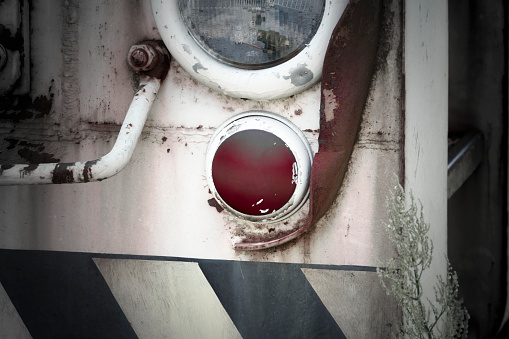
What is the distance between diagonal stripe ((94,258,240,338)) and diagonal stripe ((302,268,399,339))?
0.66ft

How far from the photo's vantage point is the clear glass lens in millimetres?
947

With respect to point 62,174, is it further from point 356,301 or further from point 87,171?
point 356,301

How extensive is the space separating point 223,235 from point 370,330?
1.13ft

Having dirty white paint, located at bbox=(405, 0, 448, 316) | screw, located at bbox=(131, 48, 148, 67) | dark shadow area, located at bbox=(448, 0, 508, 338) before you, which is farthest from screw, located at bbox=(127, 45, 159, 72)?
dark shadow area, located at bbox=(448, 0, 508, 338)

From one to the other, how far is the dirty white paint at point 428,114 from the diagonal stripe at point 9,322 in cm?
85

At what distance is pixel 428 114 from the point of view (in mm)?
1013

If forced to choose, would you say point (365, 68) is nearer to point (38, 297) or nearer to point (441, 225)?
point (441, 225)

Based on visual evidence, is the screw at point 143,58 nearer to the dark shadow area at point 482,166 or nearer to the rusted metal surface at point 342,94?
the rusted metal surface at point 342,94

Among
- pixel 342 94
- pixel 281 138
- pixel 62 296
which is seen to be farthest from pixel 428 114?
pixel 62 296

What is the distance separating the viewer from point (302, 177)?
0.96 metres

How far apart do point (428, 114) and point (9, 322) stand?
3.21 feet

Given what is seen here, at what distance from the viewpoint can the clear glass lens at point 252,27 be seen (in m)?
0.95

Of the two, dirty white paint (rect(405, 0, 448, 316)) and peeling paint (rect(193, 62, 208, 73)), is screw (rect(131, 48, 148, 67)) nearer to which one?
peeling paint (rect(193, 62, 208, 73))

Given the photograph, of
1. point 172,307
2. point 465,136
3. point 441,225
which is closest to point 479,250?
point 465,136
